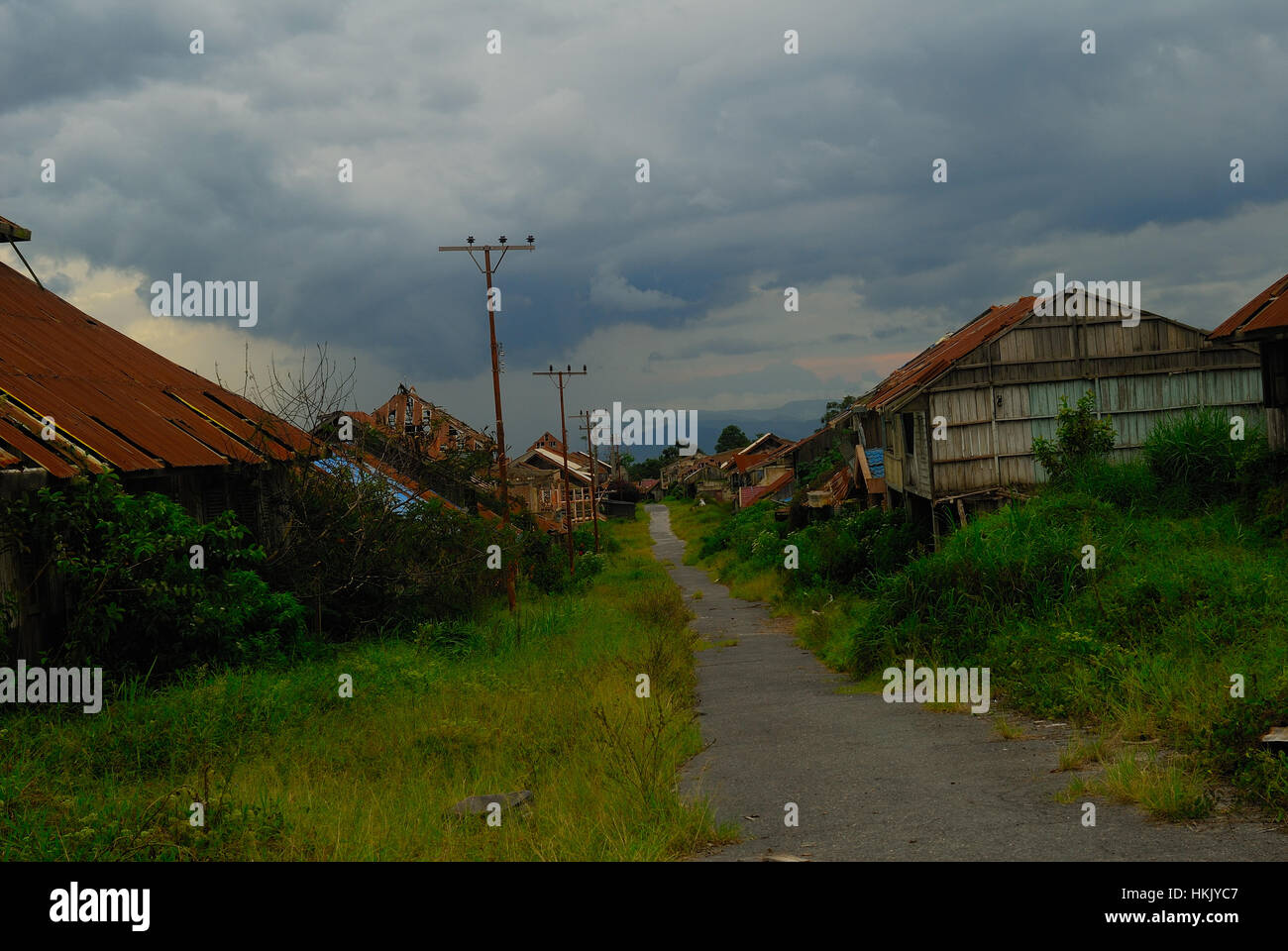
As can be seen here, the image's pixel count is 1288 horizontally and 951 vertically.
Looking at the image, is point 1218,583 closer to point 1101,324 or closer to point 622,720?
point 622,720

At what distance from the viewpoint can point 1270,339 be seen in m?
13.9

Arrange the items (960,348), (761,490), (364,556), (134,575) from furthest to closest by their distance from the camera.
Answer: (761,490) → (960,348) → (364,556) → (134,575)

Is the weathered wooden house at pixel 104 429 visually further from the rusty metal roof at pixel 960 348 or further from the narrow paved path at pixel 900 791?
the rusty metal roof at pixel 960 348

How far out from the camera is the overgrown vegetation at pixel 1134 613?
A: 24.4 ft

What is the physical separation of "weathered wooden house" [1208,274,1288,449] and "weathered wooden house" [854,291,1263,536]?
668cm

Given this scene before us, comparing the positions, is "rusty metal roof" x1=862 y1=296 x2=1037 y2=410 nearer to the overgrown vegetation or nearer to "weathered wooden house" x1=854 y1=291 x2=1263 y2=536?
"weathered wooden house" x1=854 y1=291 x2=1263 y2=536

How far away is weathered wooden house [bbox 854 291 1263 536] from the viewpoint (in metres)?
21.3

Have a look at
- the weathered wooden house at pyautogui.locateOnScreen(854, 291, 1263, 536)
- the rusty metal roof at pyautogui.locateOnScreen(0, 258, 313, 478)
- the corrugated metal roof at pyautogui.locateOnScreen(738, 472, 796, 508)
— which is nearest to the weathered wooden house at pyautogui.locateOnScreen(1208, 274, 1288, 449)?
the weathered wooden house at pyautogui.locateOnScreen(854, 291, 1263, 536)

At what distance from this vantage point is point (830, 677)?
1520 cm

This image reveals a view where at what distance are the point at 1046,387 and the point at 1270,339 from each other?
→ 24.9 ft

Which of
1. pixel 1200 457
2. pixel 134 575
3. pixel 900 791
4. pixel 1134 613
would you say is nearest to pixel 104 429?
pixel 134 575

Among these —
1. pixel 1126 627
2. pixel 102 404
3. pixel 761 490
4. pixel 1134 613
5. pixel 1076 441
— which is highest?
pixel 761 490

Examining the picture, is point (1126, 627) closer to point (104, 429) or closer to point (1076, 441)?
point (1076, 441)

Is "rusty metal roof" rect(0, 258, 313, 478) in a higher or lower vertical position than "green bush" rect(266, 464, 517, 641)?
higher
